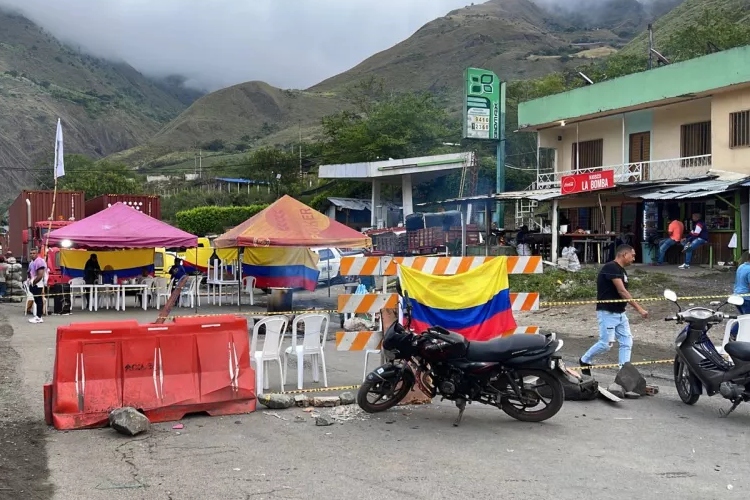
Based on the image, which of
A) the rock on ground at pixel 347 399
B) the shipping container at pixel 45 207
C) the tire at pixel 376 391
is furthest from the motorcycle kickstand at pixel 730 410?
the shipping container at pixel 45 207

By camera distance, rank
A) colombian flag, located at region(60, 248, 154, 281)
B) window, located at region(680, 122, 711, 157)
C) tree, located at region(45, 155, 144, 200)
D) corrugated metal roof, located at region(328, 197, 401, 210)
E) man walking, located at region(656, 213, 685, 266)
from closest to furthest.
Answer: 1. man walking, located at region(656, 213, 685, 266)
2. colombian flag, located at region(60, 248, 154, 281)
3. window, located at region(680, 122, 711, 157)
4. corrugated metal roof, located at region(328, 197, 401, 210)
5. tree, located at region(45, 155, 144, 200)

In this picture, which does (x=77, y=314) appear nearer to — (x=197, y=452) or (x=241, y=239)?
(x=241, y=239)

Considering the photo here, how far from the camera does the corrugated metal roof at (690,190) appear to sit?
2048 centimetres

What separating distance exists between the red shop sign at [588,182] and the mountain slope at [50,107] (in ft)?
261

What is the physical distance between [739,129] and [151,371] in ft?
71.2

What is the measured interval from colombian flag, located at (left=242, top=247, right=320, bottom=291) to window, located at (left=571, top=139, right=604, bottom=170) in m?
14.1

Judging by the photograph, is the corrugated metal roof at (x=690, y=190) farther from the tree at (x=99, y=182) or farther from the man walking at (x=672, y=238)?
the tree at (x=99, y=182)

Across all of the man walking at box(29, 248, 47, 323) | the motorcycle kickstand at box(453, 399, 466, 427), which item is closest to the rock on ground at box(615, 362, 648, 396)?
the motorcycle kickstand at box(453, 399, 466, 427)

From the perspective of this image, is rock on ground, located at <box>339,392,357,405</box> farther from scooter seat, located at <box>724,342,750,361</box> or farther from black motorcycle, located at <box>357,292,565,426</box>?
scooter seat, located at <box>724,342,750,361</box>

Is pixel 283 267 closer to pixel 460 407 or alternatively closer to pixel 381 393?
pixel 381 393

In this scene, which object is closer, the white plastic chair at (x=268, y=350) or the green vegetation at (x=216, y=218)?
the white plastic chair at (x=268, y=350)

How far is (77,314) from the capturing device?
62.6 feet

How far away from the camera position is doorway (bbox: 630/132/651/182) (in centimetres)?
2707

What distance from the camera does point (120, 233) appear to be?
19141 mm
